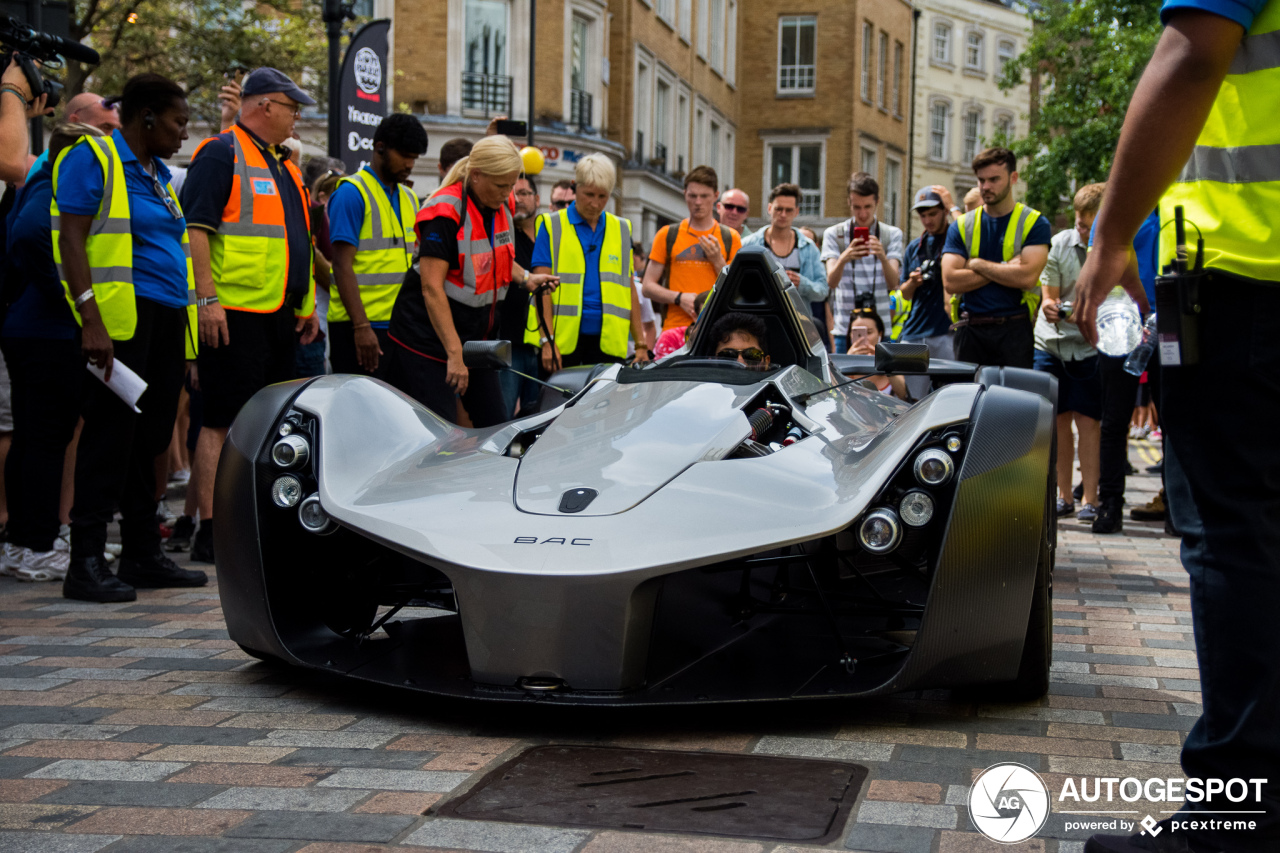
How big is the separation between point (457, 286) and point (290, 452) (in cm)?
265

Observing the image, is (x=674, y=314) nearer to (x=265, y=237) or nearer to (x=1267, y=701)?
(x=265, y=237)

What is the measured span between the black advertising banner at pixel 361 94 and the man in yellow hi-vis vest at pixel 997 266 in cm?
528

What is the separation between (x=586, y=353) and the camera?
28.1ft

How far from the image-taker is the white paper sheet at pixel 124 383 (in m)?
5.59

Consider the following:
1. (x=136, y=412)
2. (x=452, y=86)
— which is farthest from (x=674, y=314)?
(x=452, y=86)

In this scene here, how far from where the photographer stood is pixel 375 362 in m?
6.96

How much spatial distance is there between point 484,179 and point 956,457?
11.3 feet

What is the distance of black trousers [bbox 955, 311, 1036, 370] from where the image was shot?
8109mm

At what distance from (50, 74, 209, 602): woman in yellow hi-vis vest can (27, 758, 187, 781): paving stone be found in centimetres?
254

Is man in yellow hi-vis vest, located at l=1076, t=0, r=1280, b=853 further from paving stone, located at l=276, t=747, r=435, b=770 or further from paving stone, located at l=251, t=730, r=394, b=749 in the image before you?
paving stone, located at l=251, t=730, r=394, b=749

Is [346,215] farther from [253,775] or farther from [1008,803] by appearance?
[1008,803]

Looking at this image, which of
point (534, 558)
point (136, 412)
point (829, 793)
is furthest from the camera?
point (136, 412)

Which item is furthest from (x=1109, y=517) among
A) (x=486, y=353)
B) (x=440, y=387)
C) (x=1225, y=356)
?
(x=1225, y=356)

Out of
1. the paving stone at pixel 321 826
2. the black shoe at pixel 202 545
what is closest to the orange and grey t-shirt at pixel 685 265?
the black shoe at pixel 202 545
